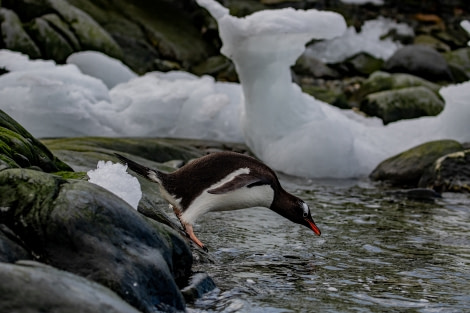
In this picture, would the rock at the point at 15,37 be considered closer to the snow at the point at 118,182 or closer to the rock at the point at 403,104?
the rock at the point at 403,104

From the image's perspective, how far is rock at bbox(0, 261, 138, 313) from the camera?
2.85m

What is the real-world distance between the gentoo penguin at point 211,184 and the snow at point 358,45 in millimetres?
14993

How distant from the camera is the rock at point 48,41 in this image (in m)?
14.9

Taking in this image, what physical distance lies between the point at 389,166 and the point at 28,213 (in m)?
7.09

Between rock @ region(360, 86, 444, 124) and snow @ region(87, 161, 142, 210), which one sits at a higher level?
snow @ region(87, 161, 142, 210)

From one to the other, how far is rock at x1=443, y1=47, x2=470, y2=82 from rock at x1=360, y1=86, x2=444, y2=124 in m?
4.46

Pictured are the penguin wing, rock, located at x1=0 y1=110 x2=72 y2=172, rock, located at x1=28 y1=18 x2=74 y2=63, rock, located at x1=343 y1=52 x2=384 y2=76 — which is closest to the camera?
rock, located at x1=0 y1=110 x2=72 y2=172

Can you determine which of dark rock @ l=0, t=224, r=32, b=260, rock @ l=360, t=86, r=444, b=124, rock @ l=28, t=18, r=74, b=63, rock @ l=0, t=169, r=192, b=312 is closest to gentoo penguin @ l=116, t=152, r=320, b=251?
rock @ l=0, t=169, r=192, b=312

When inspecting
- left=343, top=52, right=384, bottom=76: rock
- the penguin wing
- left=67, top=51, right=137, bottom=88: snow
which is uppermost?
the penguin wing

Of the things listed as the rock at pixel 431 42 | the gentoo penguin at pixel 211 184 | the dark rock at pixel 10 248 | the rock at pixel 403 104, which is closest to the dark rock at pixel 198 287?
the gentoo penguin at pixel 211 184

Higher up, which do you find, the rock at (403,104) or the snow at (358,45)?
the snow at (358,45)

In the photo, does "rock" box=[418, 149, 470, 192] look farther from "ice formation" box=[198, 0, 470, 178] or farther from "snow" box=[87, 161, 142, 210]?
"snow" box=[87, 161, 142, 210]

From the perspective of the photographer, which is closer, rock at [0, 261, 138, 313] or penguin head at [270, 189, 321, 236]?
rock at [0, 261, 138, 313]

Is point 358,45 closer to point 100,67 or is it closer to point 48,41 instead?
point 100,67
